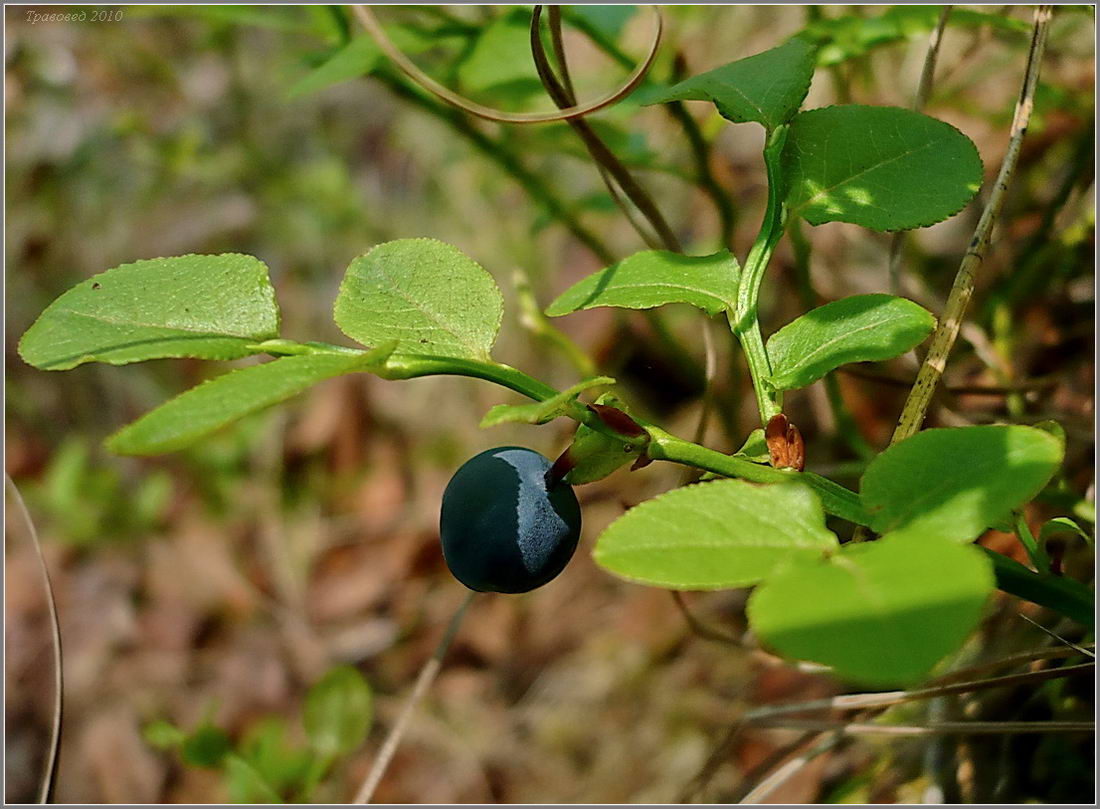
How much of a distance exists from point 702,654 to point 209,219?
179 centimetres

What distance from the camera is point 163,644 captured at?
90.2 inches

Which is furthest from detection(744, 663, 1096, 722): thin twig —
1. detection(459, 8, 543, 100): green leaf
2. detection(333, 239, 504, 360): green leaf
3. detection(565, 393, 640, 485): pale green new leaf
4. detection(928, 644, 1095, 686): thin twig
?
detection(459, 8, 543, 100): green leaf

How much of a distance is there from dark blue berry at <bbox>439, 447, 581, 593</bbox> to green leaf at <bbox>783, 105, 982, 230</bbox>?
0.86ft

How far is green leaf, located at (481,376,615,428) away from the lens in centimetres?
47

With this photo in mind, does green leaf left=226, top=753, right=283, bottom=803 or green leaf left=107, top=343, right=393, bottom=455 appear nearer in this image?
green leaf left=107, top=343, right=393, bottom=455

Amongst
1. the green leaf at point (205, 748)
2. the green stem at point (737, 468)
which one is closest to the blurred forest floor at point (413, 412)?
the green leaf at point (205, 748)

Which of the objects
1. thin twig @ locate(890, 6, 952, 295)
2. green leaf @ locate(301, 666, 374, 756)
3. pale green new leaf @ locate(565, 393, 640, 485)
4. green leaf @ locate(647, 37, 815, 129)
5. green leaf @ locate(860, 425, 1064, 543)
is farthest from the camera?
green leaf @ locate(301, 666, 374, 756)

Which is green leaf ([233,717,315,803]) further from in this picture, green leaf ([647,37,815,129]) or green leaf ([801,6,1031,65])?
green leaf ([801,6,1031,65])

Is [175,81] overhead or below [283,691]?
overhead

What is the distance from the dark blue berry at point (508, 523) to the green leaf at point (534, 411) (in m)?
0.12

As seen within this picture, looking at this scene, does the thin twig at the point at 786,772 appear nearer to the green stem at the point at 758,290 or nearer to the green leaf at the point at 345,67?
the green stem at the point at 758,290

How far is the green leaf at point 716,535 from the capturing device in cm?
43

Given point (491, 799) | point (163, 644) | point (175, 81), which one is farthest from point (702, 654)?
point (175, 81)

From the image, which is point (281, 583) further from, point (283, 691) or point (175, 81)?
point (175, 81)
